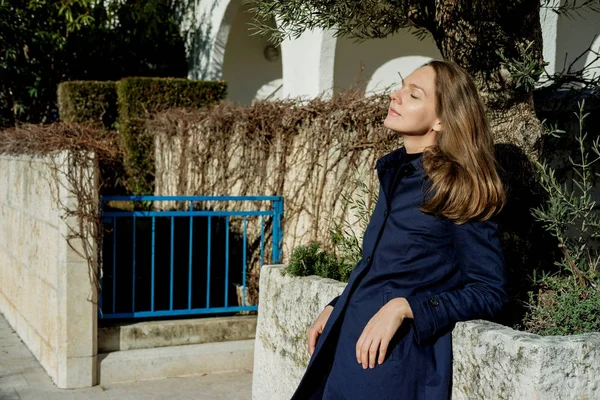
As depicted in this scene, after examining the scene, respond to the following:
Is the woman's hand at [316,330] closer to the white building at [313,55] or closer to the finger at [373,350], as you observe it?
the finger at [373,350]

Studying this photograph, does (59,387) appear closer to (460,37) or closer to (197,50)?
(460,37)

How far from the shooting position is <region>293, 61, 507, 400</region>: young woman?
2191 mm

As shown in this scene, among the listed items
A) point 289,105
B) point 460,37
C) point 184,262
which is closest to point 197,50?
point 184,262

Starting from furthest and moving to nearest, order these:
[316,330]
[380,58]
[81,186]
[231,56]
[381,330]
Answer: [231,56]
[380,58]
[81,186]
[316,330]
[381,330]

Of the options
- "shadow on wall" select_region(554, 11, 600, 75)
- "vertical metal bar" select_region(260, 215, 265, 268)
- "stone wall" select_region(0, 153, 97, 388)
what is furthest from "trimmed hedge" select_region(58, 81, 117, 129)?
"shadow on wall" select_region(554, 11, 600, 75)

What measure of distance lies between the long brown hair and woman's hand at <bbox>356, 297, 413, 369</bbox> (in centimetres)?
29

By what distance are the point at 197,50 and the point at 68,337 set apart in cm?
657

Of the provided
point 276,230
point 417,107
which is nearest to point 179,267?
point 276,230

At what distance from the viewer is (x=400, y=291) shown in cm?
226

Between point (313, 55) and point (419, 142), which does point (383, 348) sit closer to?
point (419, 142)

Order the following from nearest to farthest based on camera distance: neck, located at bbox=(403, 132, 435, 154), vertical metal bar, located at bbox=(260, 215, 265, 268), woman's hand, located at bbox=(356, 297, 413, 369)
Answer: woman's hand, located at bbox=(356, 297, 413, 369) → neck, located at bbox=(403, 132, 435, 154) → vertical metal bar, located at bbox=(260, 215, 265, 268)

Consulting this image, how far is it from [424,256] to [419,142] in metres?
0.39

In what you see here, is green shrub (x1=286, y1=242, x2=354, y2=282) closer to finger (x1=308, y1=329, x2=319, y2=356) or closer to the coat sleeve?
finger (x1=308, y1=329, x2=319, y2=356)

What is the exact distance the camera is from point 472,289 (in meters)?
2.21
